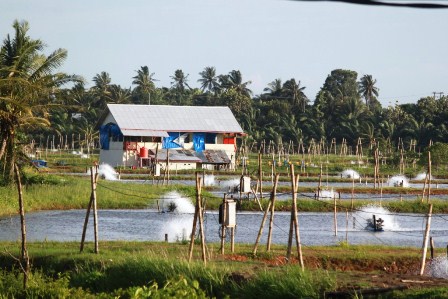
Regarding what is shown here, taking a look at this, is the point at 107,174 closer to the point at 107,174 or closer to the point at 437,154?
the point at 107,174

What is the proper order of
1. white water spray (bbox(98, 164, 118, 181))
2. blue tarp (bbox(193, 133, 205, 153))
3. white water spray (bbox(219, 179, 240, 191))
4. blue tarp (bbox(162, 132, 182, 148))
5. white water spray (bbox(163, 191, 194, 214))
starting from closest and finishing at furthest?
white water spray (bbox(163, 191, 194, 214)), white water spray (bbox(219, 179, 240, 191)), white water spray (bbox(98, 164, 118, 181)), blue tarp (bbox(162, 132, 182, 148)), blue tarp (bbox(193, 133, 205, 153))

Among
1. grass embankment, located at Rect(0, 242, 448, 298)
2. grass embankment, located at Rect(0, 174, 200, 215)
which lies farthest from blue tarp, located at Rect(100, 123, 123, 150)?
grass embankment, located at Rect(0, 242, 448, 298)

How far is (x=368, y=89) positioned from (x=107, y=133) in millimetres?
42299

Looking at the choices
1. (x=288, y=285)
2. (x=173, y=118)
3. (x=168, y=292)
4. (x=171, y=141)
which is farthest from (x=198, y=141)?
(x=168, y=292)

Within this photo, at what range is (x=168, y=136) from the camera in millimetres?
67062

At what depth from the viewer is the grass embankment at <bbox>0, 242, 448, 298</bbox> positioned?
1530 centimetres

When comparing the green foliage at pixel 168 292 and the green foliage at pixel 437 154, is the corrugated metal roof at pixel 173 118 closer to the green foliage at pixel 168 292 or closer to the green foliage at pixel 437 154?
the green foliage at pixel 437 154

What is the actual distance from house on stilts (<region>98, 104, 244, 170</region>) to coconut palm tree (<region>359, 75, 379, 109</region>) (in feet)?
113

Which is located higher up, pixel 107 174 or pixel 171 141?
pixel 171 141

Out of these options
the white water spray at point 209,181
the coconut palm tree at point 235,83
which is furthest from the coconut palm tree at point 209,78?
the white water spray at point 209,181

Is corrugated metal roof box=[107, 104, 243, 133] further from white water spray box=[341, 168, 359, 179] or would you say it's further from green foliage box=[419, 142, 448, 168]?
green foliage box=[419, 142, 448, 168]

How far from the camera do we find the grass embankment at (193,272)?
15.3m

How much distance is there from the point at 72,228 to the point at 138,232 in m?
2.37

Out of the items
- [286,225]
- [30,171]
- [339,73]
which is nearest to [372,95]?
[339,73]
